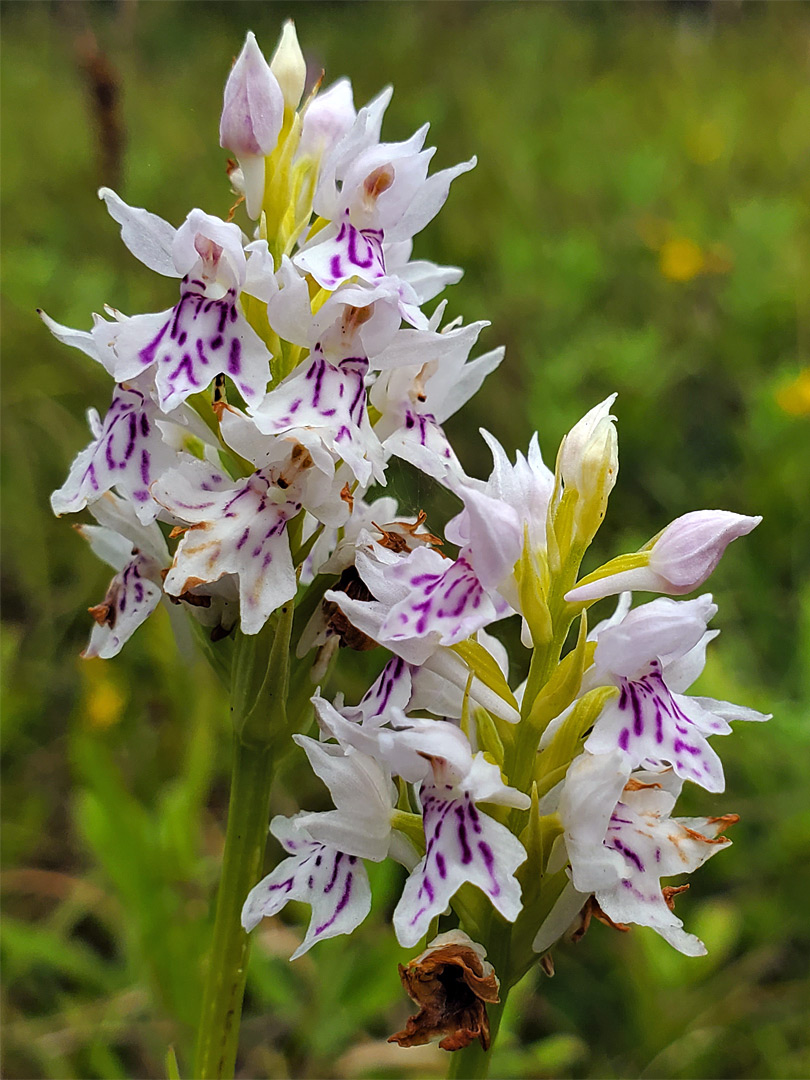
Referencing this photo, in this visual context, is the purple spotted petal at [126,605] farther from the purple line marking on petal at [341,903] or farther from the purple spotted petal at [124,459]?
the purple line marking on petal at [341,903]

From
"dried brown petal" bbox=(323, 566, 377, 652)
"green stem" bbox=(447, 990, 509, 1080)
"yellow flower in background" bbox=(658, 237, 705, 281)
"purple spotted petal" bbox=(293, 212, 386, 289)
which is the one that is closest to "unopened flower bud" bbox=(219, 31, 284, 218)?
"purple spotted petal" bbox=(293, 212, 386, 289)

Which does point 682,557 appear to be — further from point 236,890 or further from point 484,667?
point 236,890

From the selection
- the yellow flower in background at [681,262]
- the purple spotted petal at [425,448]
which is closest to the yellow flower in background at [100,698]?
the purple spotted petal at [425,448]

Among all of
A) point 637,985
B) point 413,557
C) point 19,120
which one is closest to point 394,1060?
point 637,985

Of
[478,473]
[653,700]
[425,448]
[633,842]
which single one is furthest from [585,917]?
[478,473]

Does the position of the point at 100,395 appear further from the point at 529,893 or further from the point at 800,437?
the point at 529,893

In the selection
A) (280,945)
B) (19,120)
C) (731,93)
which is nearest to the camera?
(280,945)

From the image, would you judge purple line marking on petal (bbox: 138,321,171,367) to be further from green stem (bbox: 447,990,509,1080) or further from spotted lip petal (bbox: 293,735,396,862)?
green stem (bbox: 447,990,509,1080)
